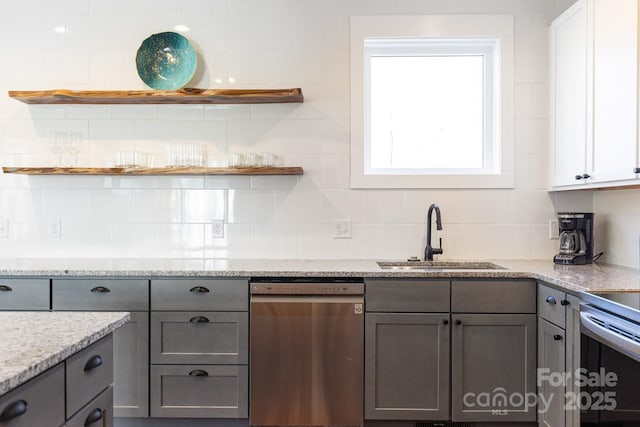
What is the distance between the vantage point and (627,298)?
5.24 ft

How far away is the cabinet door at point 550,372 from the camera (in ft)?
6.48

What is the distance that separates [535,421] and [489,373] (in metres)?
0.35

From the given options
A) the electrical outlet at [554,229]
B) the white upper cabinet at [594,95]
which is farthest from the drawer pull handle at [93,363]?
the electrical outlet at [554,229]

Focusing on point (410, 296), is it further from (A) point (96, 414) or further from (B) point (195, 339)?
(A) point (96, 414)

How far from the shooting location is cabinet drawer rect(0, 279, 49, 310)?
227 centimetres

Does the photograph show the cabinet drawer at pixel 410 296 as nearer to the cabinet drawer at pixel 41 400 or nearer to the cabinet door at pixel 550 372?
the cabinet door at pixel 550 372

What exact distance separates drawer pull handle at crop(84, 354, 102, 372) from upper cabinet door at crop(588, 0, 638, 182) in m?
2.21

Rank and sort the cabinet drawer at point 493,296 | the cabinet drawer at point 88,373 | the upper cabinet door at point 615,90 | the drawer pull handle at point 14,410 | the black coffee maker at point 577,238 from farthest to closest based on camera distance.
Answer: the black coffee maker at point 577,238, the cabinet drawer at point 493,296, the upper cabinet door at point 615,90, the cabinet drawer at point 88,373, the drawer pull handle at point 14,410

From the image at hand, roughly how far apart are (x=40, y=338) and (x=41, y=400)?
0.19 metres

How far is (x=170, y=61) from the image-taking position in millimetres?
2816

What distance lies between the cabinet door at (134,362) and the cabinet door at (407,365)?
114cm

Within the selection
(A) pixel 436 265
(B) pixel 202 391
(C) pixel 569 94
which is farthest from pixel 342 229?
(C) pixel 569 94

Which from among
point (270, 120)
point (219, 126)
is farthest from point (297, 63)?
point (219, 126)

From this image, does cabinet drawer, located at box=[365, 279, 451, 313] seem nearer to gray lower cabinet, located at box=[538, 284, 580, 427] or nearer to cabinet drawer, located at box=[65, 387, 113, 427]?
gray lower cabinet, located at box=[538, 284, 580, 427]
